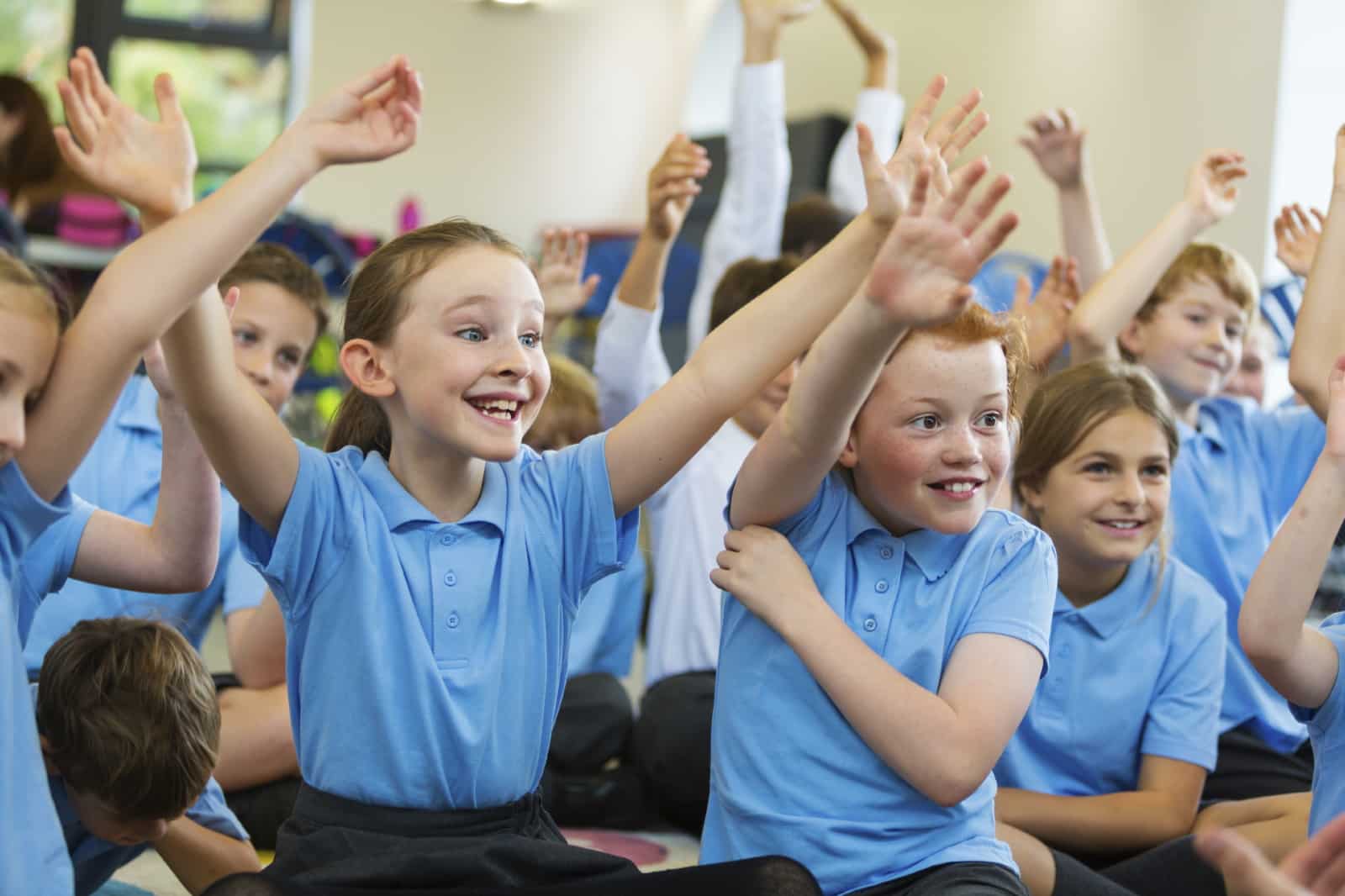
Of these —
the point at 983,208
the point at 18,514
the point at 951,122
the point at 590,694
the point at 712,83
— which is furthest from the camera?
the point at 712,83

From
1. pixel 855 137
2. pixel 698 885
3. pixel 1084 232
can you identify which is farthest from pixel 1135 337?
pixel 698 885

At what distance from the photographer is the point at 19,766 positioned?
112 cm

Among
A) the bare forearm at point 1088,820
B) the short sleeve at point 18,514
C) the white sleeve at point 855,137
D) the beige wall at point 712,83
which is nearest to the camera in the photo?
the short sleeve at point 18,514

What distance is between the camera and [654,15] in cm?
715

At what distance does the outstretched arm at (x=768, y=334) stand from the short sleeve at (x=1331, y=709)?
57cm

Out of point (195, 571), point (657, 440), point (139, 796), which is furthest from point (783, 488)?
point (139, 796)

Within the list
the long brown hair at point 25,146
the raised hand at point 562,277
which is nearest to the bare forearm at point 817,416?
the raised hand at point 562,277

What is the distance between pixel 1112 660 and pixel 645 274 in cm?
81

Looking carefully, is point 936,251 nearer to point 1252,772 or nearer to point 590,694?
point 1252,772

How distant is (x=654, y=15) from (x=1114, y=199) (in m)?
3.27

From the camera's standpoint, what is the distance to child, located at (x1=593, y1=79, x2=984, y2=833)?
2031 mm

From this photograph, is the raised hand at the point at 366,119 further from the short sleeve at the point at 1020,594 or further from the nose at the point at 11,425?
the short sleeve at the point at 1020,594

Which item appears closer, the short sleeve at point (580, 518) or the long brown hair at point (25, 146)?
the short sleeve at point (580, 518)

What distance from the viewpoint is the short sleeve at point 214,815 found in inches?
61.7
